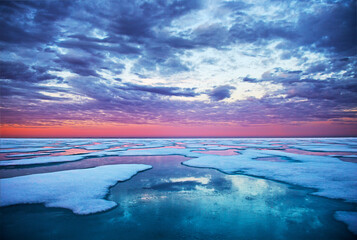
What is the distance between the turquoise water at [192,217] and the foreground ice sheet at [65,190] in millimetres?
252

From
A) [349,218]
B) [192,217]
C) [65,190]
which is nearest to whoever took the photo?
[349,218]

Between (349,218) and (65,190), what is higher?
(65,190)

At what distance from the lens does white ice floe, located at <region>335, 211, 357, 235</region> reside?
11.0ft

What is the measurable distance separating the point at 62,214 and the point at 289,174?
7.66m

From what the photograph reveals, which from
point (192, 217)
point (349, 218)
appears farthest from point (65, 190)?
point (349, 218)

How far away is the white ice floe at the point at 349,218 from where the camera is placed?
11.0 feet

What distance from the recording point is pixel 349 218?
3643 mm

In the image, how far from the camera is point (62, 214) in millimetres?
3857

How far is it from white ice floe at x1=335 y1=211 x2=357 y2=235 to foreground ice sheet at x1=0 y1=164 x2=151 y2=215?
4.81 meters

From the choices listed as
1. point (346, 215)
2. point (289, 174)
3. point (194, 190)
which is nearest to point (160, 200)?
point (194, 190)

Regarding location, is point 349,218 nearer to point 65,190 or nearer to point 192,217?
point 192,217

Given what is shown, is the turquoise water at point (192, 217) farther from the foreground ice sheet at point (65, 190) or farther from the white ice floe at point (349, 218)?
the foreground ice sheet at point (65, 190)

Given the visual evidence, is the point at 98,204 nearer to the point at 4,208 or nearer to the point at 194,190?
the point at 4,208

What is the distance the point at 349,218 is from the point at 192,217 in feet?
10.4
